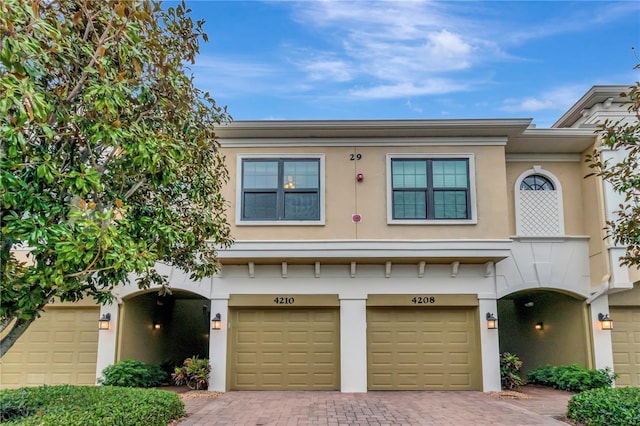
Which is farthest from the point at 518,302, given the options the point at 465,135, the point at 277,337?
the point at 277,337

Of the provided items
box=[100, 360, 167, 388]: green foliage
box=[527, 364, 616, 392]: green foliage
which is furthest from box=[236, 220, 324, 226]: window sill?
box=[527, 364, 616, 392]: green foliage

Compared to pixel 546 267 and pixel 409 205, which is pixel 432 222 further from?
pixel 546 267

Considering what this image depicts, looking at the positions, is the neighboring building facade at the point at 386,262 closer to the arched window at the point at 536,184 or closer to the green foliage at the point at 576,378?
the green foliage at the point at 576,378

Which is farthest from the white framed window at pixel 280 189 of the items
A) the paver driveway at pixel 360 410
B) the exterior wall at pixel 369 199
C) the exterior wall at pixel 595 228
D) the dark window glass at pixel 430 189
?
the exterior wall at pixel 595 228

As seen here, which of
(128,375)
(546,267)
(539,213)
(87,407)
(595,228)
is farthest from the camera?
(539,213)

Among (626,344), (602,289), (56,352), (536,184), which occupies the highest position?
(536,184)

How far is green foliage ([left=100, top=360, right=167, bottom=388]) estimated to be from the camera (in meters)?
9.67

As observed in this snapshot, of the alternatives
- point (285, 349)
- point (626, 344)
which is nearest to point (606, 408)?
point (626, 344)

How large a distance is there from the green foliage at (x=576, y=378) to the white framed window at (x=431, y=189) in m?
3.80

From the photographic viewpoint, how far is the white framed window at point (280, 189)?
10133 millimetres

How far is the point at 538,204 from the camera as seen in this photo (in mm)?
10773

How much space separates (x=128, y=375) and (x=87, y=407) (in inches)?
176

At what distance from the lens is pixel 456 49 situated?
12391 mm

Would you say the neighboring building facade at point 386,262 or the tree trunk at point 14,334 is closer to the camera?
the tree trunk at point 14,334
